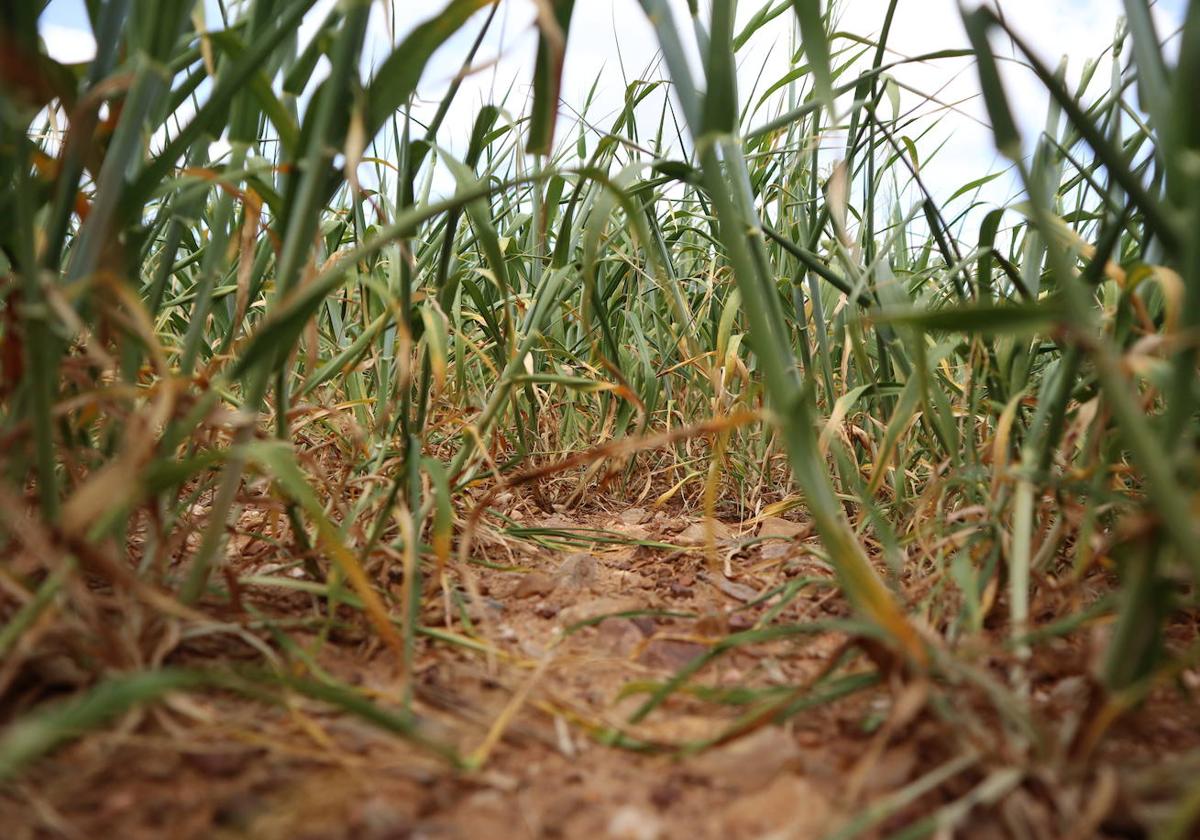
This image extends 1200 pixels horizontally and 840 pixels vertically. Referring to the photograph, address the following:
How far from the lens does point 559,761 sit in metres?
0.50

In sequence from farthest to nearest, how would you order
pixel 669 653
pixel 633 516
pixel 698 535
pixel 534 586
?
pixel 633 516
pixel 698 535
pixel 534 586
pixel 669 653

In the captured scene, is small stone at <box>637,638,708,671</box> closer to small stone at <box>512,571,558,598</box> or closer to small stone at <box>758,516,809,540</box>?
small stone at <box>512,571,558,598</box>

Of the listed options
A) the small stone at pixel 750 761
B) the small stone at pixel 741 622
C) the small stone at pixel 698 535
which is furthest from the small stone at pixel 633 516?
the small stone at pixel 750 761

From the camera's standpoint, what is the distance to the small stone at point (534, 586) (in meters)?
0.86

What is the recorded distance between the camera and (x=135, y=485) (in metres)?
0.45

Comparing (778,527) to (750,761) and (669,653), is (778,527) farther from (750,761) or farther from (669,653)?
(750,761)

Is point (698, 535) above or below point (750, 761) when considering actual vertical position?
above

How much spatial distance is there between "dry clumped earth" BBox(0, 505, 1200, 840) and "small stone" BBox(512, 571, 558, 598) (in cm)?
16

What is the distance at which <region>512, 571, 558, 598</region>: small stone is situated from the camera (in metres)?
0.86

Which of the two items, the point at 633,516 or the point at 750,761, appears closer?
the point at 750,761

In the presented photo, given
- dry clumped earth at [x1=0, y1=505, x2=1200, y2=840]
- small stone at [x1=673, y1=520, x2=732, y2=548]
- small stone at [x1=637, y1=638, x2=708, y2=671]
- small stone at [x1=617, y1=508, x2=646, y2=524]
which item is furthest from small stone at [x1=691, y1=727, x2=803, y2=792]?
small stone at [x1=617, y1=508, x2=646, y2=524]

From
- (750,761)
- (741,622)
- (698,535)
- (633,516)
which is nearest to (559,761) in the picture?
Result: (750,761)

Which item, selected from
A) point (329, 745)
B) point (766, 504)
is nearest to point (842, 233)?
A: point (766, 504)

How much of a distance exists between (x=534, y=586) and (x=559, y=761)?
1.19 ft
